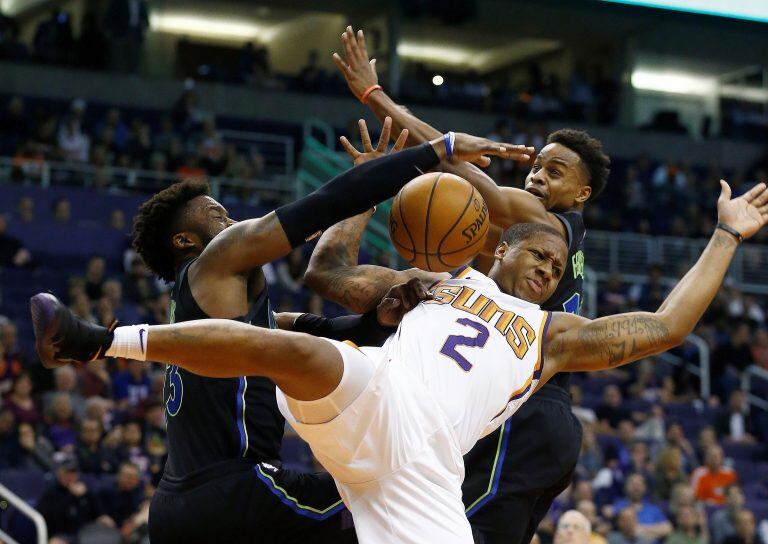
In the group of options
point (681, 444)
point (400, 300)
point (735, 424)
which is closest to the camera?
point (400, 300)

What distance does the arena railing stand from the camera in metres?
16.3

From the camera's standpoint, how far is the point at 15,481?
34.1 ft

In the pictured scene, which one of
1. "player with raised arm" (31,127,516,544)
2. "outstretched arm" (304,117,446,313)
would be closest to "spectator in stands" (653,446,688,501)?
"outstretched arm" (304,117,446,313)

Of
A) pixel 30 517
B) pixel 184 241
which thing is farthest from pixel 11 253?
pixel 184 241

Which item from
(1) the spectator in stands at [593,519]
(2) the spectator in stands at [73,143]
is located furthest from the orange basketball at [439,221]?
(2) the spectator in stands at [73,143]

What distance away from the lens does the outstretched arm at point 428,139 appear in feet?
18.1

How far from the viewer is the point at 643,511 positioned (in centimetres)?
1278

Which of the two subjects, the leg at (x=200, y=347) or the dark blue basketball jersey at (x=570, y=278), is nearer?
the leg at (x=200, y=347)

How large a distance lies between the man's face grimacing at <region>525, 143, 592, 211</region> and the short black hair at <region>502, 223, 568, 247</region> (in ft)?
2.03

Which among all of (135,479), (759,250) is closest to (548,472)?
(135,479)

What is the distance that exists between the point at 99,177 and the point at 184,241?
1164cm

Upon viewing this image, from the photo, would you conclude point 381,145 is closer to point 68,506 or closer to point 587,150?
point 587,150

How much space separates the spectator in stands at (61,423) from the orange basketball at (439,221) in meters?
6.71

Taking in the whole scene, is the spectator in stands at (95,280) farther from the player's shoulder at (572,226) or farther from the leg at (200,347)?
the leg at (200,347)
